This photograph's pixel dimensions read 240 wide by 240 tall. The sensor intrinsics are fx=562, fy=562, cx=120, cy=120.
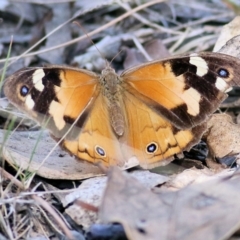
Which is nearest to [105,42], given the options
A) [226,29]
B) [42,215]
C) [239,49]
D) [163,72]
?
[226,29]

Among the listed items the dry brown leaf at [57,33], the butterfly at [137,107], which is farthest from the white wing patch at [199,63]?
the dry brown leaf at [57,33]

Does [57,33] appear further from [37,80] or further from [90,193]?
[90,193]

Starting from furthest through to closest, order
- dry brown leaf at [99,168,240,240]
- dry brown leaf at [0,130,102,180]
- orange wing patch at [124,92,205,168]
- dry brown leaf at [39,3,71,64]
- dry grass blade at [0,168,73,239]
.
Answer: dry brown leaf at [39,3,71,64] < orange wing patch at [124,92,205,168] < dry brown leaf at [0,130,102,180] < dry grass blade at [0,168,73,239] < dry brown leaf at [99,168,240,240]

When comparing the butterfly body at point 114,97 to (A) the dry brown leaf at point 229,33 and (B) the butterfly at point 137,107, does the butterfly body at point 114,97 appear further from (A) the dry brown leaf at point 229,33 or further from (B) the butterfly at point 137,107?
(A) the dry brown leaf at point 229,33

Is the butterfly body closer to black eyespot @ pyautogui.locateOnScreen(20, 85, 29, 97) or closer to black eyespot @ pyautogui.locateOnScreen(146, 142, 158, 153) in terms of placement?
black eyespot @ pyautogui.locateOnScreen(146, 142, 158, 153)

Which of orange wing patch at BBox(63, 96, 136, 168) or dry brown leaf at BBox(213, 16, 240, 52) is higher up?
dry brown leaf at BBox(213, 16, 240, 52)

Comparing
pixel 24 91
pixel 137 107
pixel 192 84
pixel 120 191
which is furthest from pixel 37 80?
pixel 120 191

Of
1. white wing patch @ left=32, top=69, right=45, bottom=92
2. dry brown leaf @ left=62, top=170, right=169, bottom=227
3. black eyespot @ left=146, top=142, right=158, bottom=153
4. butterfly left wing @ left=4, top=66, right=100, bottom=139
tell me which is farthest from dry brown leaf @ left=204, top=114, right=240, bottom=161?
white wing patch @ left=32, top=69, right=45, bottom=92

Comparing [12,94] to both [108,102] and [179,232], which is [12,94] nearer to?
[108,102]
